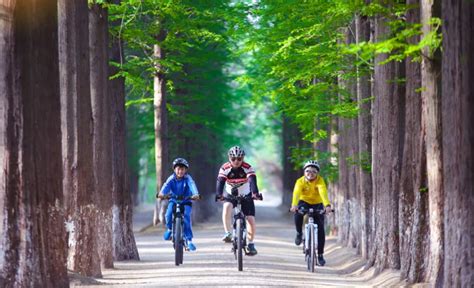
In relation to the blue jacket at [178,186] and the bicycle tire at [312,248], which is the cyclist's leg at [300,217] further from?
the blue jacket at [178,186]

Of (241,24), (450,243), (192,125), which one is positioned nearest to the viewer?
(450,243)

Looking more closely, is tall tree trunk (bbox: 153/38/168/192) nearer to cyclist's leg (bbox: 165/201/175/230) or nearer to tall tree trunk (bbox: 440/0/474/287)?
cyclist's leg (bbox: 165/201/175/230)

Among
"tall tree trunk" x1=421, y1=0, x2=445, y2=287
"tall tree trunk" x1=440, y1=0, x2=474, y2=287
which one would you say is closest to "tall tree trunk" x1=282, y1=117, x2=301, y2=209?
"tall tree trunk" x1=421, y1=0, x2=445, y2=287

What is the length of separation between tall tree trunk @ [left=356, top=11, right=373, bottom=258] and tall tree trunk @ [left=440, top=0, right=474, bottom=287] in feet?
37.2

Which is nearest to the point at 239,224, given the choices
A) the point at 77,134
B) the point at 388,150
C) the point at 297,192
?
the point at 297,192

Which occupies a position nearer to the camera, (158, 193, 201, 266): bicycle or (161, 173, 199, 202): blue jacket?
(158, 193, 201, 266): bicycle

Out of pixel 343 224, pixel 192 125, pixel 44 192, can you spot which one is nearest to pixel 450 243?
pixel 44 192

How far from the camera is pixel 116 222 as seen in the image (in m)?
26.6

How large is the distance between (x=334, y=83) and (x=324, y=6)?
7055mm

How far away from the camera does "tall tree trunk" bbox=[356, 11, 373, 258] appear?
→ 26344mm

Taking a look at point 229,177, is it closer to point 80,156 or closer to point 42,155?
point 80,156

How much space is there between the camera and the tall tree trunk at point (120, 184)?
87.4 feet

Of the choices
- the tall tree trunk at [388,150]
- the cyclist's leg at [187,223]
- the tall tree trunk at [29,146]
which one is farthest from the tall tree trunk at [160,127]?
the tall tree trunk at [29,146]

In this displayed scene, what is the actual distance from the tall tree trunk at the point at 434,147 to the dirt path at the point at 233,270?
2356mm
